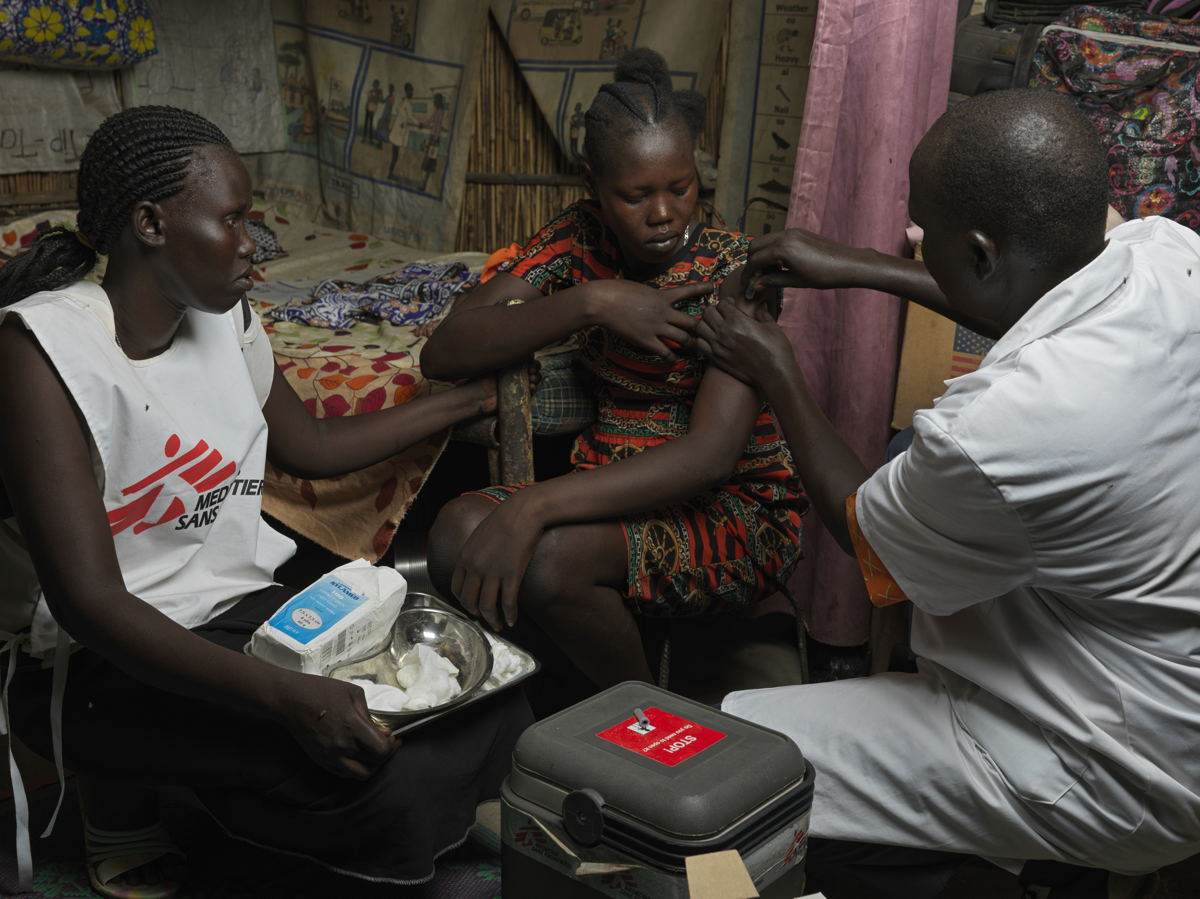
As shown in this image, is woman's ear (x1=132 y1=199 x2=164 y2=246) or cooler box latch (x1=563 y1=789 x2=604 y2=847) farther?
woman's ear (x1=132 y1=199 x2=164 y2=246)

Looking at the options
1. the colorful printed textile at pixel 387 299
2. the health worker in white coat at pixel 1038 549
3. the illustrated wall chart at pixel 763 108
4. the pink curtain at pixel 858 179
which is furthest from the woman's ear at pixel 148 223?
the illustrated wall chart at pixel 763 108

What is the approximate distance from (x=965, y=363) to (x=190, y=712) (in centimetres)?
171

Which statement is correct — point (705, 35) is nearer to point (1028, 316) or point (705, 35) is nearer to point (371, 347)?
point (371, 347)

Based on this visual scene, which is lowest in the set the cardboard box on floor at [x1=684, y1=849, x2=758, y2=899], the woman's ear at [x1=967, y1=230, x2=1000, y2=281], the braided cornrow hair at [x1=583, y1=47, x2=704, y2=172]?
the cardboard box on floor at [x1=684, y1=849, x2=758, y2=899]

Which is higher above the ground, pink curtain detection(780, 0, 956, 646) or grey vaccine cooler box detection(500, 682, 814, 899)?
pink curtain detection(780, 0, 956, 646)

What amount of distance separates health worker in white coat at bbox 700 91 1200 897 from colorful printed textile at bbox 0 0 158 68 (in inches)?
129

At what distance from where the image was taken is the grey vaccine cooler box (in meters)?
1.30

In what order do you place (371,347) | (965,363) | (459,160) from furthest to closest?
(459,160)
(371,347)
(965,363)

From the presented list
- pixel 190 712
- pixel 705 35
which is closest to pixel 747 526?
pixel 190 712

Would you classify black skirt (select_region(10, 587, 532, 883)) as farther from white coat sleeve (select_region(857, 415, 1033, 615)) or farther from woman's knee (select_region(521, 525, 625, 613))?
white coat sleeve (select_region(857, 415, 1033, 615))

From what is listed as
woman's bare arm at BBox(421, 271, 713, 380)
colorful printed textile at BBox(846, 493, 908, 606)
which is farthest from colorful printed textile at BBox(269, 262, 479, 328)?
colorful printed textile at BBox(846, 493, 908, 606)

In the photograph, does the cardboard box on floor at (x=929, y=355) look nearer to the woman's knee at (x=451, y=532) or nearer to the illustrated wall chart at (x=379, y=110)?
the woman's knee at (x=451, y=532)

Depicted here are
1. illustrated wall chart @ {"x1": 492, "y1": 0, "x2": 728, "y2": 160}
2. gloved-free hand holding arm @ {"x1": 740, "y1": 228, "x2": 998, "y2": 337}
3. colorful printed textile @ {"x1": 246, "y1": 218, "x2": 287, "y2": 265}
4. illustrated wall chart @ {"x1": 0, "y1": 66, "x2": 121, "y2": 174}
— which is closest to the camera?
gloved-free hand holding arm @ {"x1": 740, "y1": 228, "x2": 998, "y2": 337}

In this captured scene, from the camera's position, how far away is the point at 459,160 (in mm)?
4035
